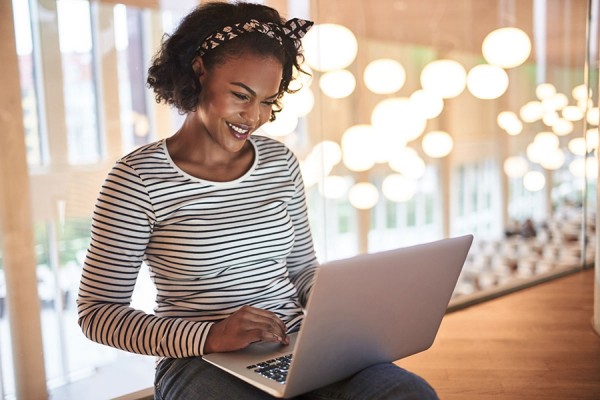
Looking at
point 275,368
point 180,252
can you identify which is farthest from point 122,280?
point 275,368

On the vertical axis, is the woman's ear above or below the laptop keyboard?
above

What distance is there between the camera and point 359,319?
1.08m

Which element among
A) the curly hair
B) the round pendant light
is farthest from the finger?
the round pendant light

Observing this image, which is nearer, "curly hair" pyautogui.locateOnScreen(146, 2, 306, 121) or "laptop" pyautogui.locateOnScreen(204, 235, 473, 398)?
"laptop" pyautogui.locateOnScreen(204, 235, 473, 398)

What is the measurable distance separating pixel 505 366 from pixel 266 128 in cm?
123

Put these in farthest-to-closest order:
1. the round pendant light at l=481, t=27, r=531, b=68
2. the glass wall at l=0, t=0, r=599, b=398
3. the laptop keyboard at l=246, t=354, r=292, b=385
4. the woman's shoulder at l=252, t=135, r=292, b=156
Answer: the round pendant light at l=481, t=27, r=531, b=68 < the glass wall at l=0, t=0, r=599, b=398 < the woman's shoulder at l=252, t=135, r=292, b=156 < the laptop keyboard at l=246, t=354, r=292, b=385

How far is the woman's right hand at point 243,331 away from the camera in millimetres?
1188

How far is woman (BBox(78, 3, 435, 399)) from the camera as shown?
1.23m

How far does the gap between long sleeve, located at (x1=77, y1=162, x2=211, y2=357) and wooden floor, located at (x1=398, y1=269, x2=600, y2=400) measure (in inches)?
46.4

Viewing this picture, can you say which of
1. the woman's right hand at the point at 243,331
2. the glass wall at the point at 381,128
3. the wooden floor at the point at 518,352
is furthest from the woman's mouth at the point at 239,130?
the wooden floor at the point at 518,352

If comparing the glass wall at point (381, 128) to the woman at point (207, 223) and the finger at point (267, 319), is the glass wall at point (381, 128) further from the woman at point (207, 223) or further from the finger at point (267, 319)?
the finger at point (267, 319)

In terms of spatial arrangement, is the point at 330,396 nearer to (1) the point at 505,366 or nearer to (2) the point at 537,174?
(1) the point at 505,366

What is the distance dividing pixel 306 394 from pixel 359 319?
0.21 metres

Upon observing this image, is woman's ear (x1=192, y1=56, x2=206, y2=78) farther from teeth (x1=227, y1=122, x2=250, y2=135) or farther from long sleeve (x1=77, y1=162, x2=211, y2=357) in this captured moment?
long sleeve (x1=77, y1=162, x2=211, y2=357)
